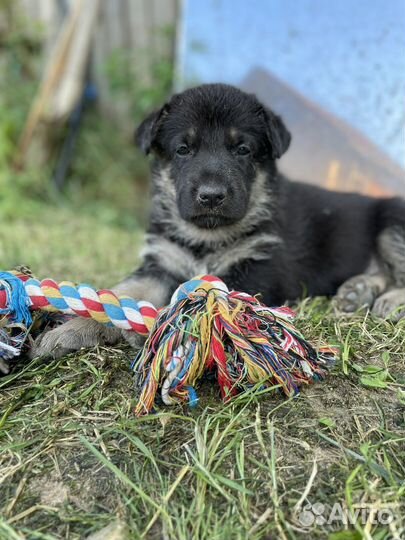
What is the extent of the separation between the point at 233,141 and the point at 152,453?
2017 mm

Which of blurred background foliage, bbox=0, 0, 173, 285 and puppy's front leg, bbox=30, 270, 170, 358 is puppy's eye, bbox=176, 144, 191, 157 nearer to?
puppy's front leg, bbox=30, 270, 170, 358

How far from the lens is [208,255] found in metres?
3.57

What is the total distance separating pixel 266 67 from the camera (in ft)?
19.2

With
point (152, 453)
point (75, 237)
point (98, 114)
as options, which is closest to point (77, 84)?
point (98, 114)

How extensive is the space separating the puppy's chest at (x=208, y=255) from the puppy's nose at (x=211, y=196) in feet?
1.58

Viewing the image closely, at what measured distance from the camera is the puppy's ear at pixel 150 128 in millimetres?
3479

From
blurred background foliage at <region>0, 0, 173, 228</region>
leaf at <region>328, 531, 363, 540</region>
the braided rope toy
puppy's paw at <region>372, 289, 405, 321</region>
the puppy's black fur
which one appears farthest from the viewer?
blurred background foliage at <region>0, 0, 173, 228</region>

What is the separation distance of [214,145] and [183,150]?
0.23 m

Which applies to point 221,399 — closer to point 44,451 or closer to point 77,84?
point 44,451

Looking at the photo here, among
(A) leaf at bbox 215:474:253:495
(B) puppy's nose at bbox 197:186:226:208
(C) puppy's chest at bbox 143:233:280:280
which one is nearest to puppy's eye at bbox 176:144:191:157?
(B) puppy's nose at bbox 197:186:226:208

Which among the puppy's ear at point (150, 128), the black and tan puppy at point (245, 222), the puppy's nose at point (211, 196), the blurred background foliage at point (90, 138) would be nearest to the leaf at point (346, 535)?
the black and tan puppy at point (245, 222)

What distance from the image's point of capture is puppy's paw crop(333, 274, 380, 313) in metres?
3.60

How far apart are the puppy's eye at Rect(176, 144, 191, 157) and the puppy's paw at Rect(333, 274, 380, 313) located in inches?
52.1

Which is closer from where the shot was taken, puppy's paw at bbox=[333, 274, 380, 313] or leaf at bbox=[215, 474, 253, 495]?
leaf at bbox=[215, 474, 253, 495]
